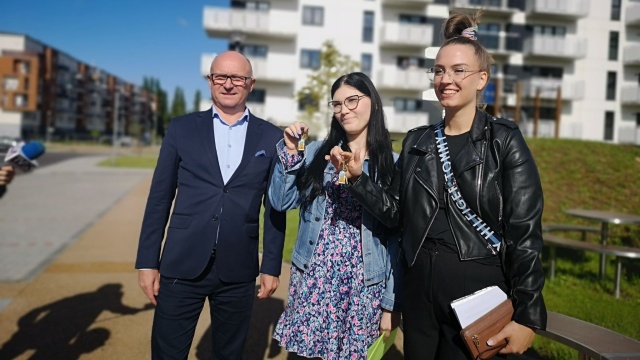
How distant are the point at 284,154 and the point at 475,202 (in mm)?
1030

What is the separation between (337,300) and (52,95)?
94318 millimetres

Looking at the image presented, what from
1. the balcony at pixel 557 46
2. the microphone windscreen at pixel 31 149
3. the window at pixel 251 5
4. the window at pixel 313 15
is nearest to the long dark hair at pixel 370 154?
the microphone windscreen at pixel 31 149

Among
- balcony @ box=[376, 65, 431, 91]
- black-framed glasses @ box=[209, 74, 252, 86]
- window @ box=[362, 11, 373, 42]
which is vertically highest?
window @ box=[362, 11, 373, 42]

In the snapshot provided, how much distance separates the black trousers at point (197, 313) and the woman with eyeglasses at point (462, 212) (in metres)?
1.06

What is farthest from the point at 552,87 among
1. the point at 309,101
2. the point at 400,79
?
the point at 309,101

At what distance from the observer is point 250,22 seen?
31.2 m

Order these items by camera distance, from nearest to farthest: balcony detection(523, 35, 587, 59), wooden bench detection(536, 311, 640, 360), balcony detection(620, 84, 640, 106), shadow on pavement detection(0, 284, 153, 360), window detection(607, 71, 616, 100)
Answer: wooden bench detection(536, 311, 640, 360) → shadow on pavement detection(0, 284, 153, 360) → balcony detection(620, 84, 640, 106) → window detection(607, 71, 616, 100) → balcony detection(523, 35, 587, 59)

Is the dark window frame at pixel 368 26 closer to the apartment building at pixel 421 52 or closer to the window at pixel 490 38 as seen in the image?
the apartment building at pixel 421 52

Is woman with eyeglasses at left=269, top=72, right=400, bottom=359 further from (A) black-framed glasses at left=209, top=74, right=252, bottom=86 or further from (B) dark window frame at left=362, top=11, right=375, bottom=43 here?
(B) dark window frame at left=362, top=11, right=375, bottom=43

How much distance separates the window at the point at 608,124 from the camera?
32.7 metres

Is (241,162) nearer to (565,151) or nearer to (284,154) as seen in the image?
(284,154)

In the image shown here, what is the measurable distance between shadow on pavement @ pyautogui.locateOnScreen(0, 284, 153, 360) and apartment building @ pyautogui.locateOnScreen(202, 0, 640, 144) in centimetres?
2635

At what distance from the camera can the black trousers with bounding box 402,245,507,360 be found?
83.4 inches

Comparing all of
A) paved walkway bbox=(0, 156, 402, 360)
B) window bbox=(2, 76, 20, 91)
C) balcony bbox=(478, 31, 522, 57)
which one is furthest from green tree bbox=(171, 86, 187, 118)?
paved walkway bbox=(0, 156, 402, 360)
